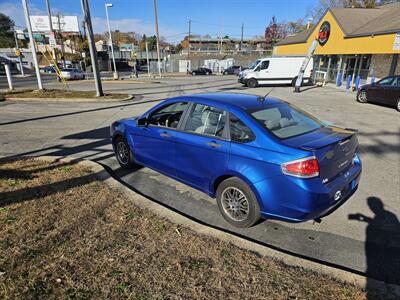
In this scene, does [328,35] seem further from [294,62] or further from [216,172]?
[216,172]

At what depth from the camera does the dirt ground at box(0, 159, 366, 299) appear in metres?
2.38

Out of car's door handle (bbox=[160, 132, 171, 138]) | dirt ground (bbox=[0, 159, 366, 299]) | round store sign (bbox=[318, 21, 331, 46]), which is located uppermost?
round store sign (bbox=[318, 21, 331, 46])

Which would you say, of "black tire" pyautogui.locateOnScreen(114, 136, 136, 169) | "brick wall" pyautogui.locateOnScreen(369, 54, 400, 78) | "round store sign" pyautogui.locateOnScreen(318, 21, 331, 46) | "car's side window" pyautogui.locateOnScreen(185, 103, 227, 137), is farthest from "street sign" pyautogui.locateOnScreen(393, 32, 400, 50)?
"black tire" pyautogui.locateOnScreen(114, 136, 136, 169)

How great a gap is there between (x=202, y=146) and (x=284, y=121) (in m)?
1.16

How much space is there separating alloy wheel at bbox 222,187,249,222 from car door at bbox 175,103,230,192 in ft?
0.93

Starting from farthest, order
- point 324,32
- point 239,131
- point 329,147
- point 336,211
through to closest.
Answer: point 324,32 → point 336,211 → point 239,131 → point 329,147

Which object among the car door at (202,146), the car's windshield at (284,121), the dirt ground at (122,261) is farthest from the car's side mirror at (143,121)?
the car's windshield at (284,121)

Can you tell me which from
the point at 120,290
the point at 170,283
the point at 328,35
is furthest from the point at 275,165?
the point at 328,35

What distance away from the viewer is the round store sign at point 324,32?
25417 mm

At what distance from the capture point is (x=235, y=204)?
137 inches

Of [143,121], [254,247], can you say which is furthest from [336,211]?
[143,121]

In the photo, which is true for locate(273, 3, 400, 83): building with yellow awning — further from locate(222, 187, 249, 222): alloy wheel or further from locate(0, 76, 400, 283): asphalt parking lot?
locate(222, 187, 249, 222): alloy wheel

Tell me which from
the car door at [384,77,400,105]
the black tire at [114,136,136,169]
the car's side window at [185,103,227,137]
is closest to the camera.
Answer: the car's side window at [185,103,227,137]

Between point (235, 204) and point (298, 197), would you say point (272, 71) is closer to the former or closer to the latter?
point (235, 204)
